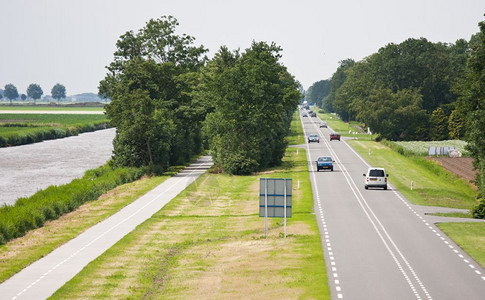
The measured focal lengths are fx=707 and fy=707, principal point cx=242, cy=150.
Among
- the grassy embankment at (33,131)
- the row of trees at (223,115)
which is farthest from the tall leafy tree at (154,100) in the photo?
the grassy embankment at (33,131)

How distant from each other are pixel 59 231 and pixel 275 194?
14719mm

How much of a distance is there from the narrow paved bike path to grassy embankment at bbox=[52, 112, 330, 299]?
726mm

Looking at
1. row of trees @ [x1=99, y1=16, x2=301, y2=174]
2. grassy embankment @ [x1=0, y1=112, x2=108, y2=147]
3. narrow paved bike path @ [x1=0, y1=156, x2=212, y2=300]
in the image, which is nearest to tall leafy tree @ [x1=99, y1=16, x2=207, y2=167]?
row of trees @ [x1=99, y1=16, x2=301, y2=174]

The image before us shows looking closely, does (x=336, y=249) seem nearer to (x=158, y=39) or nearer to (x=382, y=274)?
(x=382, y=274)

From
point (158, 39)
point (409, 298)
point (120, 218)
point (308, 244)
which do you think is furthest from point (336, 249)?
point (158, 39)

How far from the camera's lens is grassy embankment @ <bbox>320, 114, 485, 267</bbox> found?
34.8 meters

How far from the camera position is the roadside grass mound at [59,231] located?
3306 centimetres

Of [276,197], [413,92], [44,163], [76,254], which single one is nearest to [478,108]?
[276,197]

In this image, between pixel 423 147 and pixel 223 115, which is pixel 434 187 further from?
pixel 423 147

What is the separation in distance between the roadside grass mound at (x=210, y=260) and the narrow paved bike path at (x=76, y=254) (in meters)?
0.72

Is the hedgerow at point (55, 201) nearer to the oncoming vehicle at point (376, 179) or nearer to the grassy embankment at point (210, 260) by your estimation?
the grassy embankment at point (210, 260)

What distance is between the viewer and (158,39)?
114375mm

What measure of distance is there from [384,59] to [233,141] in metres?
83.7

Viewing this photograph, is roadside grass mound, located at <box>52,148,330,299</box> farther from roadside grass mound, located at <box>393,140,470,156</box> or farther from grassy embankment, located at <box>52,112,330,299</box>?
roadside grass mound, located at <box>393,140,470,156</box>
